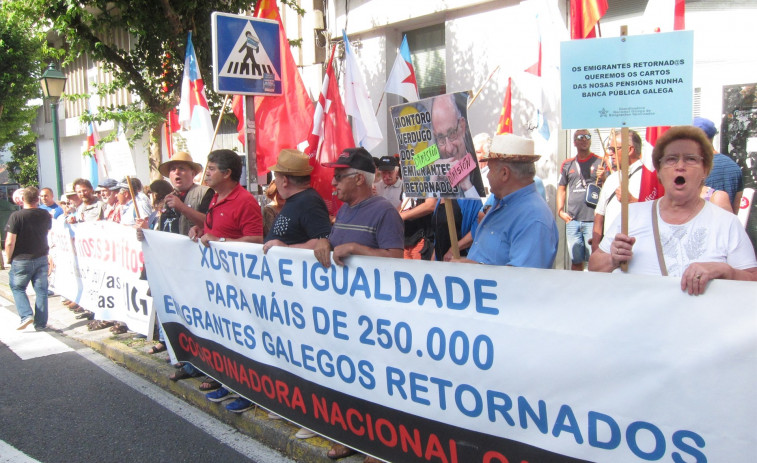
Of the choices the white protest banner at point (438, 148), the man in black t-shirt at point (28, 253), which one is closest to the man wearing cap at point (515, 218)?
the white protest banner at point (438, 148)

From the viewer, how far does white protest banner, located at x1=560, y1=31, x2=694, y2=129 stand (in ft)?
7.86

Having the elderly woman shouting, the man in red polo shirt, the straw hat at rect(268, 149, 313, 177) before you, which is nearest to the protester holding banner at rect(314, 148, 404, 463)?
the straw hat at rect(268, 149, 313, 177)

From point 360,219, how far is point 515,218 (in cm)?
104

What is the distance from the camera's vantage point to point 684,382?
7.10 ft

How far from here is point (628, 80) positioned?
8.13ft

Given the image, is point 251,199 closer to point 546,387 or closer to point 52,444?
point 52,444

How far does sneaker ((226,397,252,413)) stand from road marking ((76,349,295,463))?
14cm

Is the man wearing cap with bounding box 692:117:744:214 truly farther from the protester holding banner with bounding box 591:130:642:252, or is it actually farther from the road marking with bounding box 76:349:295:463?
the road marking with bounding box 76:349:295:463

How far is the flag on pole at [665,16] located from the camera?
414 centimetres

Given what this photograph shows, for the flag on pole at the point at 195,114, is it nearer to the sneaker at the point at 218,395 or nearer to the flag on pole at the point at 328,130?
the flag on pole at the point at 328,130

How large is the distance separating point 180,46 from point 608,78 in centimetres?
741

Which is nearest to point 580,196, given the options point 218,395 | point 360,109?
point 360,109

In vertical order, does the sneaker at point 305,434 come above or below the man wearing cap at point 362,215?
below

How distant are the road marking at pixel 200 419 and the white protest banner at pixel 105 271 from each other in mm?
588
